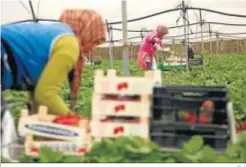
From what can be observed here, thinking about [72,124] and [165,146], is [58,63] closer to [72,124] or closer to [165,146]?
[72,124]

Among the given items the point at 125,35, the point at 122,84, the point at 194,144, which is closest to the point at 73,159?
the point at 122,84

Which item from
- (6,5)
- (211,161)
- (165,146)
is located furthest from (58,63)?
(6,5)

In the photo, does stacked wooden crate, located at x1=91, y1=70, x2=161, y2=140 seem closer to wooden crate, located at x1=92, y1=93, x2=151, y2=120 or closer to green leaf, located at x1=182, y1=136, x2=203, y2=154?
wooden crate, located at x1=92, y1=93, x2=151, y2=120

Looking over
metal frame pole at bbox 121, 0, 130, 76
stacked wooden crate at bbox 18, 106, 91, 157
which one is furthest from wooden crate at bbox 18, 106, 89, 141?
metal frame pole at bbox 121, 0, 130, 76

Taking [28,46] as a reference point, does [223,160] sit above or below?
below

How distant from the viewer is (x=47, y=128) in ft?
7.41

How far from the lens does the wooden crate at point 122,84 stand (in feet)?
7.39

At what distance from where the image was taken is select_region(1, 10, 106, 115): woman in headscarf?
7.76ft

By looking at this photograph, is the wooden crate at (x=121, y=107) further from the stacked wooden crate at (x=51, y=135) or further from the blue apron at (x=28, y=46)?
the blue apron at (x=28, y=46)

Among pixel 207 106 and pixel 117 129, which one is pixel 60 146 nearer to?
pixel 117 129

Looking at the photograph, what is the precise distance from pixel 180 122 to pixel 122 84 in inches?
11.6

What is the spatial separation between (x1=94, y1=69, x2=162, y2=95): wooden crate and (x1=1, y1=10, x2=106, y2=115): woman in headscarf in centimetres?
19

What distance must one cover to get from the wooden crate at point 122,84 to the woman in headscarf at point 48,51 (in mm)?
185

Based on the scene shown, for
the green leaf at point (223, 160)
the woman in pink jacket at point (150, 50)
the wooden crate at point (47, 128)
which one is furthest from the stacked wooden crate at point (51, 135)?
the woman in pink jacket at point (150, 50)
